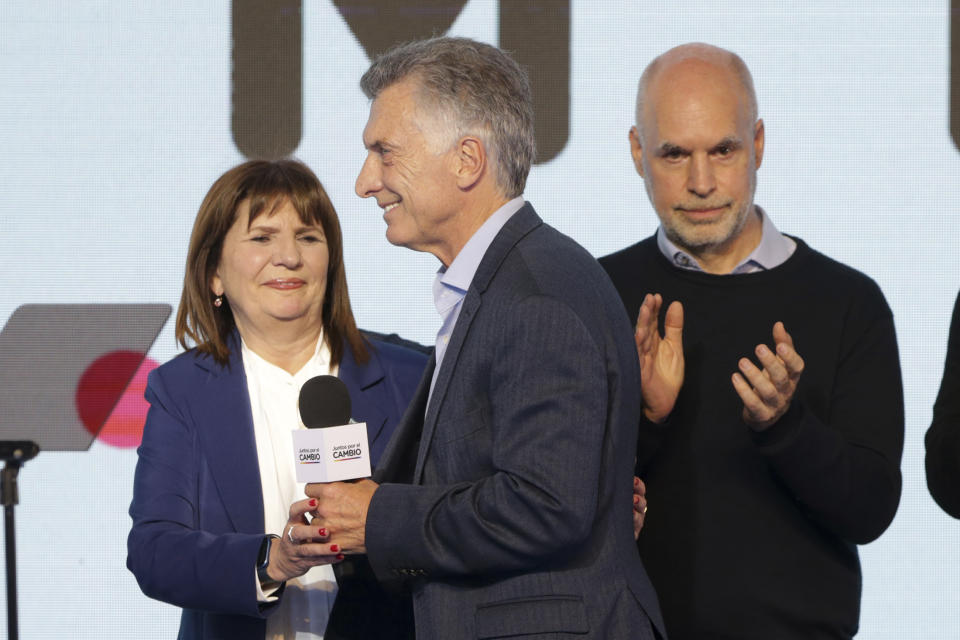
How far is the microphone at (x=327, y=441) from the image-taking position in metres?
1.93

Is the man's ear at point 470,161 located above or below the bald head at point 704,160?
below

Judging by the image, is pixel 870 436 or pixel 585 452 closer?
pixel 585 452

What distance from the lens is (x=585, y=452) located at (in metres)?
1.79

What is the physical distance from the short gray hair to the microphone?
0.45 meters

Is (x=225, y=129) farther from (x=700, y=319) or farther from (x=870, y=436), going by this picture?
(x=870, y=436)

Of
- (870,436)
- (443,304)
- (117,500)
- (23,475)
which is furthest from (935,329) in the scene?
(23,475)

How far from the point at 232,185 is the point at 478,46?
79cm

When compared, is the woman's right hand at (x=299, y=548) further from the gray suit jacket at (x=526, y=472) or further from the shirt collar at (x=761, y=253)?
the shirt collar at (x=761, y=253)

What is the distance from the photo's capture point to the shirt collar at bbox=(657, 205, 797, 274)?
2727 millimetres

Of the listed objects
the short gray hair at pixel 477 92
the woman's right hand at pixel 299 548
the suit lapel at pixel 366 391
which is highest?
the short gray hair at pixel 477 92

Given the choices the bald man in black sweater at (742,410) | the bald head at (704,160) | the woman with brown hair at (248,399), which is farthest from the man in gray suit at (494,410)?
the bald head at (704,160)

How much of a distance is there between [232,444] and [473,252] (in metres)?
0.77

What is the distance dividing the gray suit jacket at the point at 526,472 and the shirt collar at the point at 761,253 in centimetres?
83

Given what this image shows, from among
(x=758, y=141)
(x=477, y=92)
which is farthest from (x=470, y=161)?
(x=758, y=141)
